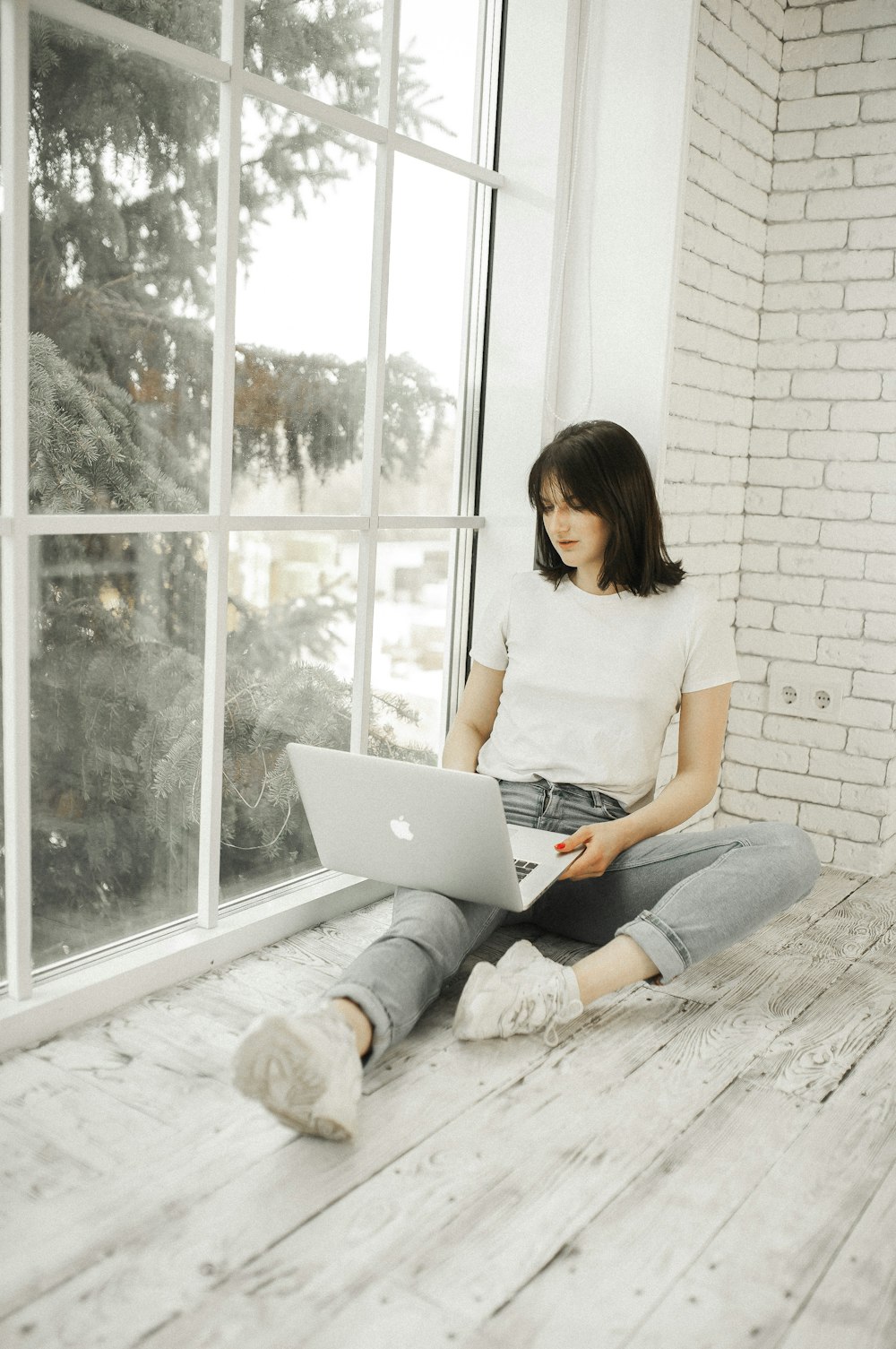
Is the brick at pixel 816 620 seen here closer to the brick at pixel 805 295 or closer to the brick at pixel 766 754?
the brick at pixel 766 754

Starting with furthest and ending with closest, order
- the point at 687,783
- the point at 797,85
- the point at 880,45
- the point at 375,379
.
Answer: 1. the point at 797,85
2. the point at 880,45
3. the point at 375,379
4. the point at 687,783

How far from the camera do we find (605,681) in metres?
2.15

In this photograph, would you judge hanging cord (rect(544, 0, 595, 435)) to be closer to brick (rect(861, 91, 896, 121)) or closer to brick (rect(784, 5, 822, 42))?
brick (rect(784, 5, 822, 42))

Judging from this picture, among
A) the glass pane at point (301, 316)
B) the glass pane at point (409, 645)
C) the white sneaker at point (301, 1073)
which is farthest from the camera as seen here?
the glass pane at point (409, 645)

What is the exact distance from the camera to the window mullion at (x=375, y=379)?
2.17 m

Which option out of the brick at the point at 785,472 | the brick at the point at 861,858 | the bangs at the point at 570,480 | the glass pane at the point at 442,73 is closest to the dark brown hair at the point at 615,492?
the bangs at the point at 570,480

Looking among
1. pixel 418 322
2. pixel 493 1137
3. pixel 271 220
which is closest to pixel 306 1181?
pixel 493 1137

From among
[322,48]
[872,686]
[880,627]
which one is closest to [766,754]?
[872,686]

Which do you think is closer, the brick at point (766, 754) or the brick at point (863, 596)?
the brick at point (863, 596)

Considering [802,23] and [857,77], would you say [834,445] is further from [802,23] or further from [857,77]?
[802,23]

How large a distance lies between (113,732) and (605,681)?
0.87 metres

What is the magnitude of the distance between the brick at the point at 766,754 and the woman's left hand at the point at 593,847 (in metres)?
1.03

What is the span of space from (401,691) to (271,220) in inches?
38.3

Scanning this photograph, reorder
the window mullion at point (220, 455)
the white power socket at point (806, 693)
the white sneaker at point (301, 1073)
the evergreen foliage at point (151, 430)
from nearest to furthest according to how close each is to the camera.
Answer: the white sneaker at point (301, 1073), the evergreen foliage at point (151, 430), the window mullion at point (220, 455), the white power socket at point (806, 693)
